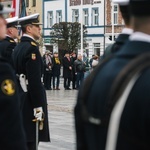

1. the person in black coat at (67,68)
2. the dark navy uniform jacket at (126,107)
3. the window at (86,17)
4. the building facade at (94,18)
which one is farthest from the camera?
the window at (86,17)

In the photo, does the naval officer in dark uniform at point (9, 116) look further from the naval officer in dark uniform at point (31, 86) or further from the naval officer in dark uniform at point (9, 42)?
the naval officer in dark uniform at point (31, 86)

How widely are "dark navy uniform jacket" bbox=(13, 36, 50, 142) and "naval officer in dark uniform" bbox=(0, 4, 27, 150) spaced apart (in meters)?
3.37

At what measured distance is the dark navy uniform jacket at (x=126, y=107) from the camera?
2.94m

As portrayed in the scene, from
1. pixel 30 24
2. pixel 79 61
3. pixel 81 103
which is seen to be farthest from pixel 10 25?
pixel 79 61

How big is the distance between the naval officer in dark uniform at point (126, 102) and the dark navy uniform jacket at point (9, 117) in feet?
3.68

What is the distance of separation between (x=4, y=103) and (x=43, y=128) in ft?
12.2

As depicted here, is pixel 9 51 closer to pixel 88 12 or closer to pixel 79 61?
pixel 79 61

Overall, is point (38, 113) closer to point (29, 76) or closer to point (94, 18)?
point (29, 76)

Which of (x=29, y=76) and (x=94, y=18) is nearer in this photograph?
(x=29, y=76)

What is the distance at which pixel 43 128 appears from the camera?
26.4ft

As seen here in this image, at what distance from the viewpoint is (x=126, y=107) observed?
2.97 metres

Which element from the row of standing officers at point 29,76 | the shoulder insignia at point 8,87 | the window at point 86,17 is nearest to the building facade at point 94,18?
the window at point 86,17

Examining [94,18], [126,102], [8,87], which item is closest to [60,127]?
[8,87]

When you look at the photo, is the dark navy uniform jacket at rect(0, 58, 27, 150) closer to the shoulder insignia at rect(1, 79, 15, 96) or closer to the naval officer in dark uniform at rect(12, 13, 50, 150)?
the shoulder insignia at rect(1, 79, 15, 96)
